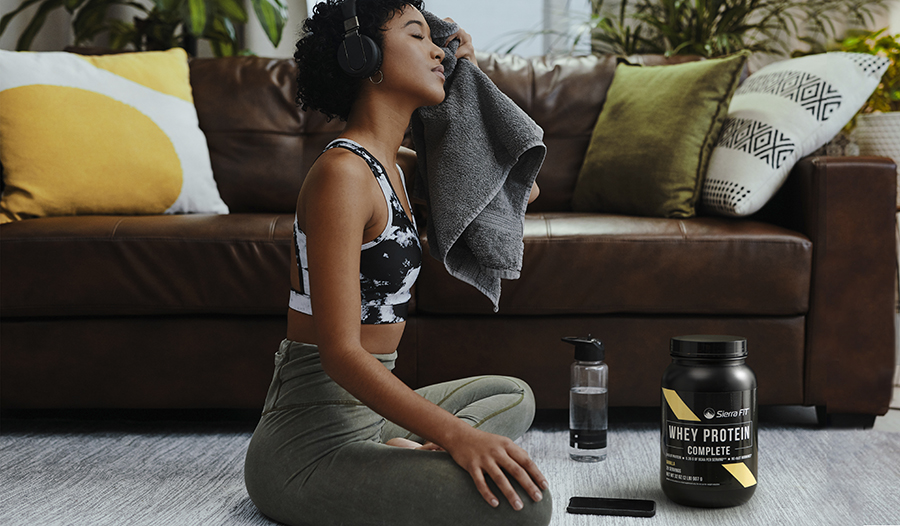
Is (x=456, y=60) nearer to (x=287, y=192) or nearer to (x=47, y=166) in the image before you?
(x=287, y=192)

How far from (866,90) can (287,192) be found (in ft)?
4.94

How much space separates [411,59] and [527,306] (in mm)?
679

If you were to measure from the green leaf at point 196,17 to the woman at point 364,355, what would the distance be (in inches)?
65.0

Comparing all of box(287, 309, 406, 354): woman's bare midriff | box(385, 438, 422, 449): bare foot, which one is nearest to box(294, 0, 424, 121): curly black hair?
box(287, 309, 406, 354): woman's bare midriff

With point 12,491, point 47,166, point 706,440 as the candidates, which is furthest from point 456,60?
Result: point 47,166

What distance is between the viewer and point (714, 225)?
165 centimetres

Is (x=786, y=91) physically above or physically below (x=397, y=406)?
above

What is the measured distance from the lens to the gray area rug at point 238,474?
1156 millimetres

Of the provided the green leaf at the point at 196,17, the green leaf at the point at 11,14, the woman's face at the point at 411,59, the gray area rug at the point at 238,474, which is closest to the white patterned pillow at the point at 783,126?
the gray area rug at the point at 238,474

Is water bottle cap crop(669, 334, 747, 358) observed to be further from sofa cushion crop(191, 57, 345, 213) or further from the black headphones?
sofa cushion crop(191, 57, 345, 213)

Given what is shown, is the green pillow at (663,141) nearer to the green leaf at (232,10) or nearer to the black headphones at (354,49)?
the black headphones at (354,49)

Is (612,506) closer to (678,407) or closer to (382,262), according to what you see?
(678,407)

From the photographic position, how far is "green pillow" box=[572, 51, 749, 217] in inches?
70.9

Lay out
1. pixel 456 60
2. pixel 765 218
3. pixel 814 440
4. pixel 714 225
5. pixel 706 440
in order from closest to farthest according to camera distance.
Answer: pixel 706 440 < pixel 456 60 < pixel 814 440 < pixel 714 225 < pixel 765 218
